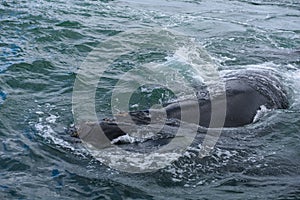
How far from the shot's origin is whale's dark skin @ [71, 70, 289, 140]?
17.0 feet

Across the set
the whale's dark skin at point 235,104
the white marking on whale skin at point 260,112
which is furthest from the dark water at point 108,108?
the whale's dark skin at point 235,104

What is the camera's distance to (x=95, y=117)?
6184 millimetres

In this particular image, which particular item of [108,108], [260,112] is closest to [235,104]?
[260,112]

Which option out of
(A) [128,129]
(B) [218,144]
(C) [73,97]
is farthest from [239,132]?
(C) [73,97]

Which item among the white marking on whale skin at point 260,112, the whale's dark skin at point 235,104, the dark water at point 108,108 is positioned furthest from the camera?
the white marking on whale skin at point 260,112

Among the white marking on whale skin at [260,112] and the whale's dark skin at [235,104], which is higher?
the whale's dark skin at [235,104]

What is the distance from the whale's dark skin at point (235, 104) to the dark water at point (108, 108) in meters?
0.18

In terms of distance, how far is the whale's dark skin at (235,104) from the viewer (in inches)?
204

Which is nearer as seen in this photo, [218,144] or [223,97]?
[218,144]

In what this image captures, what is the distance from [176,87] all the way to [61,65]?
7.03ft

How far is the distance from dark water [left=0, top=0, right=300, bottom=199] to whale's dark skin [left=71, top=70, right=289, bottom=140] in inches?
7.1

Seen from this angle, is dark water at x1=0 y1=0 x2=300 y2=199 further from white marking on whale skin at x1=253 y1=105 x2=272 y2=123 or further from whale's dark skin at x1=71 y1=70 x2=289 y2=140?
whale's dark skin at x1=71 y1=70 x2=289 y2=140

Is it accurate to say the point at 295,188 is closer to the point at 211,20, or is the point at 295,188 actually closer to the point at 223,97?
the point at 223,97

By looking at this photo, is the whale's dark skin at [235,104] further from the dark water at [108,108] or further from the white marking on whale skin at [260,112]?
the dark water at [108,108]
